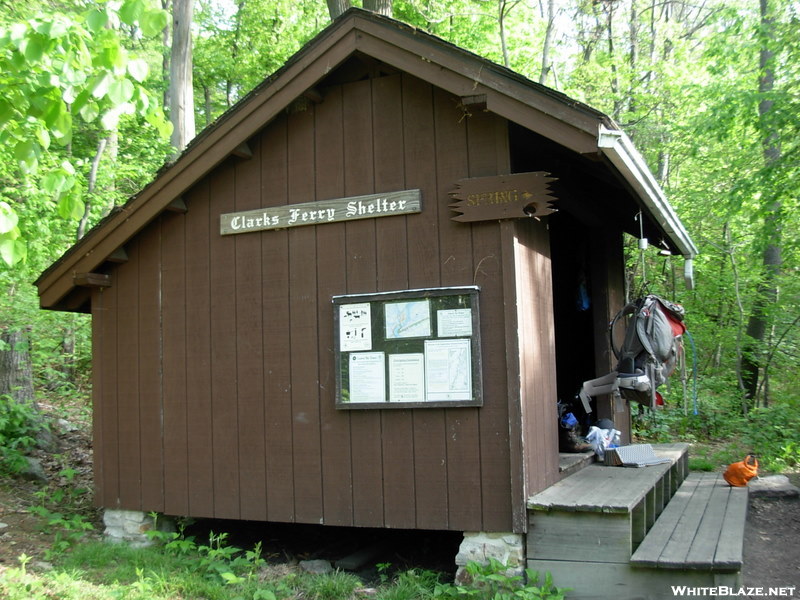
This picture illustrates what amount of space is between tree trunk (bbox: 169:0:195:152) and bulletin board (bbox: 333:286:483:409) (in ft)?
30.0

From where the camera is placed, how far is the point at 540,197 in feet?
17.3

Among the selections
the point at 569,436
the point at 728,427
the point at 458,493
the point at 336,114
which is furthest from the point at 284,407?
the point at 728,427

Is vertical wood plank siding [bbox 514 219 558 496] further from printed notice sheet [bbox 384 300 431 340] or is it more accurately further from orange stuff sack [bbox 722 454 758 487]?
orange stuff sack [bbox 722 454 758 487]

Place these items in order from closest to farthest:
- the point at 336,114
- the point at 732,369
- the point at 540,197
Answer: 1. the point at 540,197
2. the point at 336,114
3. the point at 732,369

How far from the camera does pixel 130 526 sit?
661cm

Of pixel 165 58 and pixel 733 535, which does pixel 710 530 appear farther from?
pixel 165 58

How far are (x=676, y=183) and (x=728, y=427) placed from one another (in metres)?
9.58

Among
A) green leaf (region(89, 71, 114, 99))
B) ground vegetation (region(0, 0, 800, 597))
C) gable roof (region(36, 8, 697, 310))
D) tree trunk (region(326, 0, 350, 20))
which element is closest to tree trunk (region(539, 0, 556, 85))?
ground vegetation (region(0, 0, 800, 597))

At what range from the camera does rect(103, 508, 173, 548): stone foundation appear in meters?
6.59

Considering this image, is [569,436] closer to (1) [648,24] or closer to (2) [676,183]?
(2) [676,183]

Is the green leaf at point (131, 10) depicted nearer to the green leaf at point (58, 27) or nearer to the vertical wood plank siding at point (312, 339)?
the green leaf at point (58, 27)

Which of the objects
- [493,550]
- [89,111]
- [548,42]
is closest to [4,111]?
[89,111]

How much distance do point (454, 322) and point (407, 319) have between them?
0.39m

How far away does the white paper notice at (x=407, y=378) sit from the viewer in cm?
553
